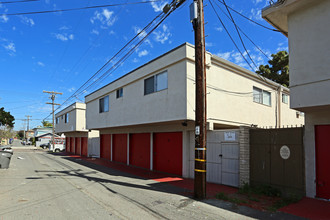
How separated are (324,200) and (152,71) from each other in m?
9.17

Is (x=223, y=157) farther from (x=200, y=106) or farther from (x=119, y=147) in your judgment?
(x=119, y=147)

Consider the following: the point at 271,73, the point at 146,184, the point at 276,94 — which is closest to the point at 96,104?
the point at 146,184

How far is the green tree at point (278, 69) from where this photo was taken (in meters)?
26.0

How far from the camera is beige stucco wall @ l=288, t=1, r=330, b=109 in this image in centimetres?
661

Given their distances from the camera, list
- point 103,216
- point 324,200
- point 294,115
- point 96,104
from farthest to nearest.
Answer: point 96,104 → point 294,115 → point 324,200 → point 103,216

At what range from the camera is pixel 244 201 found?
23.9 feet

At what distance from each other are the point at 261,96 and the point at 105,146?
47.7 ft

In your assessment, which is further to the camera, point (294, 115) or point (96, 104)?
point (96, 104)

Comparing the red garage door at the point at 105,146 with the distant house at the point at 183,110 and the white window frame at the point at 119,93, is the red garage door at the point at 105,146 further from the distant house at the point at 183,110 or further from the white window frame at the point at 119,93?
the white window frame at the point at 119,93

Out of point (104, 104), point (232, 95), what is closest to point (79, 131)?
point (104, 104)

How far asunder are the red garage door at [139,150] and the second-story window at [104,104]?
3470mm

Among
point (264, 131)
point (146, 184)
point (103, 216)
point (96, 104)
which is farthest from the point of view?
point (96, 104)

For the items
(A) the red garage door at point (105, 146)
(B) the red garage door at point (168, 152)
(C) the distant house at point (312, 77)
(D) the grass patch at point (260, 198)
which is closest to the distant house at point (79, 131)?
(A) the red garage door at point (105, 146)

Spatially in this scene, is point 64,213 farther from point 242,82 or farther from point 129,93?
point 242,82
